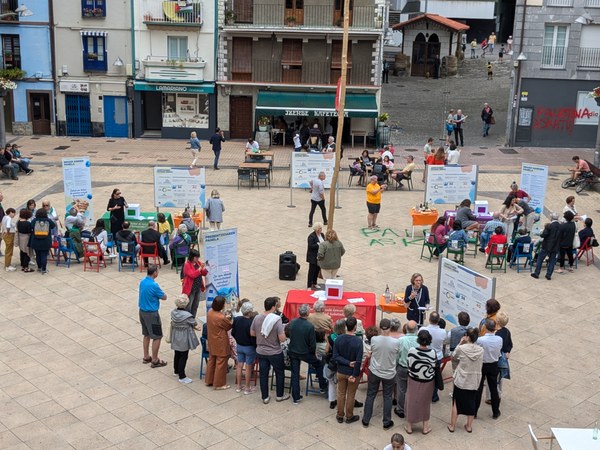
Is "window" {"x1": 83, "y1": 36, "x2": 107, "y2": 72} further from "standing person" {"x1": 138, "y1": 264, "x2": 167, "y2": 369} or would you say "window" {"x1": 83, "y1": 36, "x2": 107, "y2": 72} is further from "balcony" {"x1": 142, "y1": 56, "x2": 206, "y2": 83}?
"standing person" {"x1": 138, "y1": 264, "x2": 167, "y2": 369}

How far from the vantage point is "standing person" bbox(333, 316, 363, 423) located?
1157 cm

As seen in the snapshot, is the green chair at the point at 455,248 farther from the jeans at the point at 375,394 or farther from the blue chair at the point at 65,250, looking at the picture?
the blue chair at the point at 65,250

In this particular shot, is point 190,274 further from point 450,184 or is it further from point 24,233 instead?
point 450,184

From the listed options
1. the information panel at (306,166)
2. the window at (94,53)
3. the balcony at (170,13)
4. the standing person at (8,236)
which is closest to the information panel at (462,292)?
the standing person at (8,236)

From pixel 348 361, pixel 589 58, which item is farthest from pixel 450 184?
pixel 589 58

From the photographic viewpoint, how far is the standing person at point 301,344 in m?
12.2

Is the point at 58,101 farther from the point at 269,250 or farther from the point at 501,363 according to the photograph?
the point at 501,363

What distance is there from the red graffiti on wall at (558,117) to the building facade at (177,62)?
15344 mm

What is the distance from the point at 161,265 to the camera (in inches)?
751

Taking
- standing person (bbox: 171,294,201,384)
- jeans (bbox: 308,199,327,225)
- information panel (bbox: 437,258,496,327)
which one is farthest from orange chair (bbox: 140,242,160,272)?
information panel (bbox: 437,258,496,327)

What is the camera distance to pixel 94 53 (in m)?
37.5

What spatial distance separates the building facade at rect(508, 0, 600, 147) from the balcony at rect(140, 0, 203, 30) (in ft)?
48.7

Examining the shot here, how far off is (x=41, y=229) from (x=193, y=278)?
506cm

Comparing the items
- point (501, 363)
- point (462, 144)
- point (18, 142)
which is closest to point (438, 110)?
point (462, 144)
